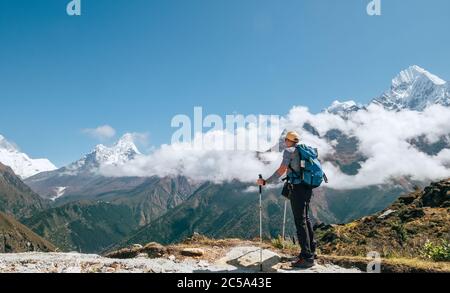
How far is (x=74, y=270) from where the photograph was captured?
12.9 m

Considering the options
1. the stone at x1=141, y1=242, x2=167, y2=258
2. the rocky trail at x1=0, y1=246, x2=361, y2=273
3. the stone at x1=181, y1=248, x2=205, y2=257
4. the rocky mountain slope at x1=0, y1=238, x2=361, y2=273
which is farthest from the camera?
the stone at x1=141, y1=242, x2=167, y2=258

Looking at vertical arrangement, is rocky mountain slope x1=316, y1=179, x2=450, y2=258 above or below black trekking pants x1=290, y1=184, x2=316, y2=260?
below

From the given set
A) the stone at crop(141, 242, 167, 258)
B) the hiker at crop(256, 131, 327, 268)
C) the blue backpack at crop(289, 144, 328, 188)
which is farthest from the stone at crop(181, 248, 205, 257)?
the blue backpack at crop(289, 144, 328, 188)

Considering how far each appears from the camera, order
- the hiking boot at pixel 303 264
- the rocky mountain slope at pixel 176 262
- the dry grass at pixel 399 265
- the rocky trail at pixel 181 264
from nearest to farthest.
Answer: the rocky trail at pixel 181 264, the rocky mountain slope at pixel 176 262, the dry grass at pixel 399 265, the hiking boot at pixel 303 264

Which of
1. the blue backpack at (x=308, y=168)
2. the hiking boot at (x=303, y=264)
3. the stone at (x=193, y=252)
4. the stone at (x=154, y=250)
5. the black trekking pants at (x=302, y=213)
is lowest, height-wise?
the stone at (x=154, y=250)

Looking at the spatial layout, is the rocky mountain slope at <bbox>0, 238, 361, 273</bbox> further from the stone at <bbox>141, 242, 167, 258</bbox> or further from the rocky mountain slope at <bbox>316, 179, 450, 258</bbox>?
the rocky mountain slope at <bbox>316, 179, 450, 258</bbox>

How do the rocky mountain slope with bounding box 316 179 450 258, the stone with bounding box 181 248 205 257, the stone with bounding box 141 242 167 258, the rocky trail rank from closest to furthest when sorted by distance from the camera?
the rocky trail, the stone with bounding box 181 248 205 257, the stone with bounding box 141 242 167 258, the rocky mountain slope with bounding box 316 179 450 258

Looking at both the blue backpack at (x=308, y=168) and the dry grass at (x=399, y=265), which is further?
the blue backpack at (x=308, y=168)

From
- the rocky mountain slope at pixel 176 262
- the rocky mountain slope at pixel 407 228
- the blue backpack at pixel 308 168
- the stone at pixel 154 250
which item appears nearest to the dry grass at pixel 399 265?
the rocky mountain slope at pixel 176 262

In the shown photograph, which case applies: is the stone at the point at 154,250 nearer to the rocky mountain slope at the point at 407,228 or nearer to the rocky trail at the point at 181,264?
the rocky trail at the point at 181,264

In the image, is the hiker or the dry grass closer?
the dry grass
